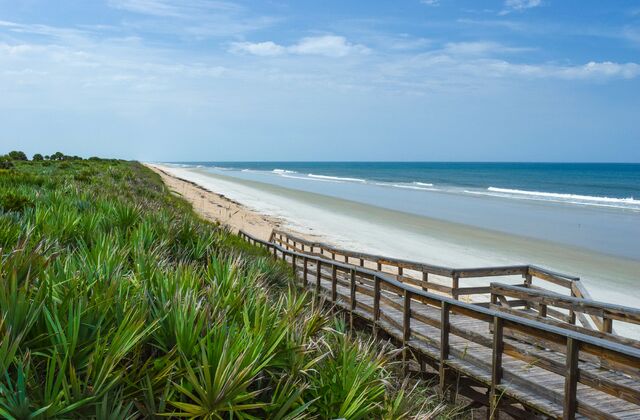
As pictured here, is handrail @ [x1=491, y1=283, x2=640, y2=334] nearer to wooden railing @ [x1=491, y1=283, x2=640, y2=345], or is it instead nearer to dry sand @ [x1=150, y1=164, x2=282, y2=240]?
wooden railing @ [x1=491, y1=283, x2=640, y2=345]

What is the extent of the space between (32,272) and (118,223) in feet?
17.6

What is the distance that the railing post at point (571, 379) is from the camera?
6152 millimetres

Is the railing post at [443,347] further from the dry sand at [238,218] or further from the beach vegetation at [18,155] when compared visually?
the beach vegetation at [18,155]

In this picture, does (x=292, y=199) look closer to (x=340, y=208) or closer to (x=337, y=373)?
(x=340, y=208)

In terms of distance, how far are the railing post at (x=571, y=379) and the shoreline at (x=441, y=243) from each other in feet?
41.8

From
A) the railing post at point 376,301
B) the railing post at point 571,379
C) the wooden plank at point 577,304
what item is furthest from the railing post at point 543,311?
the railing post at point 571,379

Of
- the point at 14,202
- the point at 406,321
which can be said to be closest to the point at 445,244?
the point at 406,321

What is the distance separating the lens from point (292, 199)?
55188mm

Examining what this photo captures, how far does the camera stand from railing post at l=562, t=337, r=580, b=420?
20.2 ft

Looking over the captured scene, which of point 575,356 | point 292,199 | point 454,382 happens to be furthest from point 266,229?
point 575,356

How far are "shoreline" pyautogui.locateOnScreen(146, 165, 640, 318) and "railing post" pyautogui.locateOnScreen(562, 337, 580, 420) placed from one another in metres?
12.7

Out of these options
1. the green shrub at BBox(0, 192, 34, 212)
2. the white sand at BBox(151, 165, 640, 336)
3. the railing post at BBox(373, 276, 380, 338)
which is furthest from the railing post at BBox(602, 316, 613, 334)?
the white sand at BBox(151, 165, 640, 336)

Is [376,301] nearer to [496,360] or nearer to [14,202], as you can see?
[496,360]

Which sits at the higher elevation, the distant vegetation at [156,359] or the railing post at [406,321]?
the distant vegetation at [156,359]
